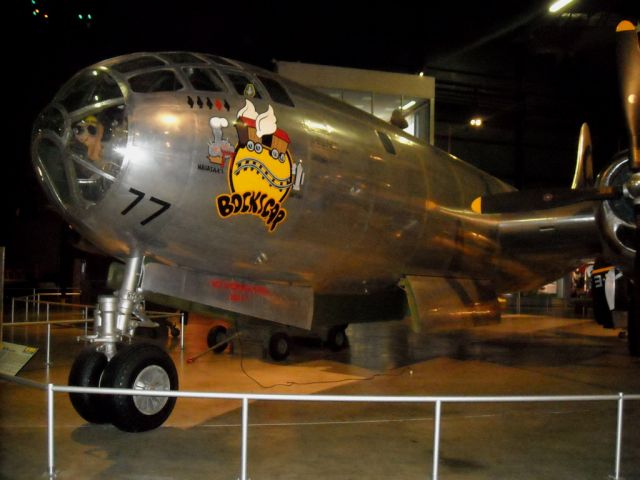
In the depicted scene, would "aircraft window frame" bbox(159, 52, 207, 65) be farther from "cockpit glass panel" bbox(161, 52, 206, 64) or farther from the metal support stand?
the metal support stand

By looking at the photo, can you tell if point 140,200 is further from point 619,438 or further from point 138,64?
→ point 619,438

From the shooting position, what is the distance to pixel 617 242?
940 cm

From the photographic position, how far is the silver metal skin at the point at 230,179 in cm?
584

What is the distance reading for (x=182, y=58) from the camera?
6.69m

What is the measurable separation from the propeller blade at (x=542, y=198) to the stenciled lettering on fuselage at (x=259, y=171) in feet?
14.4

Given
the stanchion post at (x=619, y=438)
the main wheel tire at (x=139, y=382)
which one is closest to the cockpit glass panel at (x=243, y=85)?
the main wheel tire at (x=139, y=382)

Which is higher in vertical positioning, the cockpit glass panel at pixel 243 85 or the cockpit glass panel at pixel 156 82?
the cockpit glass panel at pixel 243 85

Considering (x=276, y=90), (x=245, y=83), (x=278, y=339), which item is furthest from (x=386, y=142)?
(x=278, y=339)

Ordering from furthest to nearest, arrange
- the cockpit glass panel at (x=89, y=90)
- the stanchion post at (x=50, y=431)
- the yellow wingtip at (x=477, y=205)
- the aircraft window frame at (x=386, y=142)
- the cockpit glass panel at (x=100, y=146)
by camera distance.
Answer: the yellow wingtip at (x=477, y=205)
the aircraft window frame at (x=386, y=142)
the cockpit glass panel at (x=89, y=90)
the cockpit glass panel at (x=100, y=146)
the stanchion post at (x=50, y=431)

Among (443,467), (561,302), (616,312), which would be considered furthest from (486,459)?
(561,302)

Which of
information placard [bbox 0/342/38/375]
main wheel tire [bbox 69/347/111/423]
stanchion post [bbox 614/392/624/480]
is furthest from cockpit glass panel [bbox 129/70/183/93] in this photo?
stanchion post [bbox 614/392/624/480]

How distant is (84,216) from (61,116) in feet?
3.32

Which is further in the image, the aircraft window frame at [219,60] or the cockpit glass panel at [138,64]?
the aircraft window frame at [219,60]

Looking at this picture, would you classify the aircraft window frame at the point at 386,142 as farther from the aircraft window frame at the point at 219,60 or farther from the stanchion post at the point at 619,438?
the stanchion post at the point at 619,438
